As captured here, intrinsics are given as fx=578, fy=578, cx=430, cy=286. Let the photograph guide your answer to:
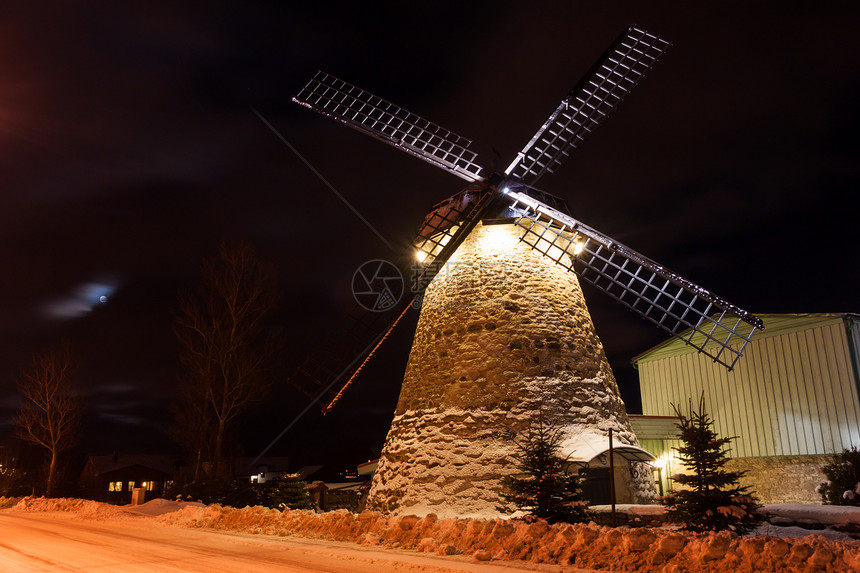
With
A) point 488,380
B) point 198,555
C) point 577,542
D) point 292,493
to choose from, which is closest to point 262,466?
point 292,493

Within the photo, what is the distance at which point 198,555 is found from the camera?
30.9 feet

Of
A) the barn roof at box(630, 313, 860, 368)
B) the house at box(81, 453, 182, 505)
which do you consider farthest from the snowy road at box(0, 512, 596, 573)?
the house at box(81, 453, 182, 505)

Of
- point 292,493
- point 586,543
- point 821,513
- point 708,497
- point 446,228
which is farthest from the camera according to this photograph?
point 292,493

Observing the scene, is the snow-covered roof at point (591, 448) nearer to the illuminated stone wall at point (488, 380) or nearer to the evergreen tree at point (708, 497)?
the illuminated stone wall at point (488, 380)

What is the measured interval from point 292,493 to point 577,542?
1316cm

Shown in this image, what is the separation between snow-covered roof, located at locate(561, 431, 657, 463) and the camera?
14.1 metres

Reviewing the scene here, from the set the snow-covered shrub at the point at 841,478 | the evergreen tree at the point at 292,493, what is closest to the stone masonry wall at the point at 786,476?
Result: the snow-covered shrub at the point at 841,478

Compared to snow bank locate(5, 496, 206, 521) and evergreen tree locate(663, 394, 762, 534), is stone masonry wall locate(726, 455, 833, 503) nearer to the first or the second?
evergreen tree locate(663, 394, 762, 534)

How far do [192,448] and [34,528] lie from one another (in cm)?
1056

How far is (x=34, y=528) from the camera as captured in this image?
50.3ft

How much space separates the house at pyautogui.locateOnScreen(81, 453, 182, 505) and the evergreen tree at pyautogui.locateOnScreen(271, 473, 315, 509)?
36.2 m

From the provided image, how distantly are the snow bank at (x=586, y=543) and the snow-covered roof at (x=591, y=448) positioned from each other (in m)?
4.54

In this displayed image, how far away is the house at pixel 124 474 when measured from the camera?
50.8 m

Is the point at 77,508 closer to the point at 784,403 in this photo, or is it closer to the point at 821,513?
→ the point at 821,513
